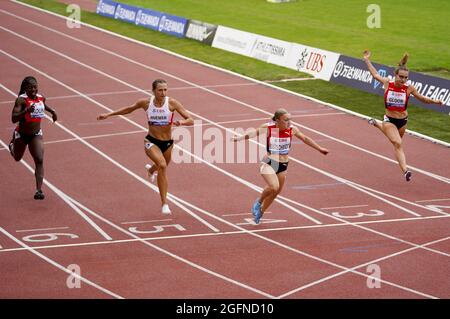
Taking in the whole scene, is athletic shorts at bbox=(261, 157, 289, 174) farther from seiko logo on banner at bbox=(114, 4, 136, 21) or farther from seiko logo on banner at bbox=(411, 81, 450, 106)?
seiko logo on banner at bbox=(114, 4, 136, 21)

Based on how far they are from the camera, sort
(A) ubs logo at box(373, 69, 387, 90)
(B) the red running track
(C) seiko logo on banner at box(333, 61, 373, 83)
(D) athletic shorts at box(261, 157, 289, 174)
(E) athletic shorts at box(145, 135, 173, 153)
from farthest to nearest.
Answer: (C) seiko logo on banner at box(333, 61, 373, 83)
(A) ubs logo at box(373, 69, 387, 90)
(E) athletic shorts at box(145, 135, 173, 153)
(D) athletic shorts at box(261, 157, 289, 174)
(B) the red running track

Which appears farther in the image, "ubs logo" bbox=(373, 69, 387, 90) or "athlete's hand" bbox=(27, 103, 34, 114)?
"ubs logo" bbox=(373, 69, 387, 90)

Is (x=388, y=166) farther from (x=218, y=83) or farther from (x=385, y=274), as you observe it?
(x=218, y=83)

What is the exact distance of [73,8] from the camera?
45719 mm

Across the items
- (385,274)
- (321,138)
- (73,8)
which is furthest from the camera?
(73,8)

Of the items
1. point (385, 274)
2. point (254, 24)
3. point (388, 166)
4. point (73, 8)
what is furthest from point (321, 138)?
point (73, 8)

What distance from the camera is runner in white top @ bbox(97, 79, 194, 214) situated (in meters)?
15.3

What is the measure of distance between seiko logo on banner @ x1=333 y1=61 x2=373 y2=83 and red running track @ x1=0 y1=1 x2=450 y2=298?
2.30 meters

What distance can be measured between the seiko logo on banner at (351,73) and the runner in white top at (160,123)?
12666 millimetres

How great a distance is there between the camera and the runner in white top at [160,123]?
15.3 m

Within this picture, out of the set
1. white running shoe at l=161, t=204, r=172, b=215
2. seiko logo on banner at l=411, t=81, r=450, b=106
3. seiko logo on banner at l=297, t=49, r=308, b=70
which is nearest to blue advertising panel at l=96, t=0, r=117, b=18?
seiko logo on banner at l=297, t=49, r=308, b=70

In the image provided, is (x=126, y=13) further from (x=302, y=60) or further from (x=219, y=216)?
(x=219, y=216)

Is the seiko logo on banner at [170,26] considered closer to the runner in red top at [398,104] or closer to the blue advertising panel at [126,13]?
the blue advertising panel at [126,13]

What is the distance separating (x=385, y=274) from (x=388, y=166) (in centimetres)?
663
